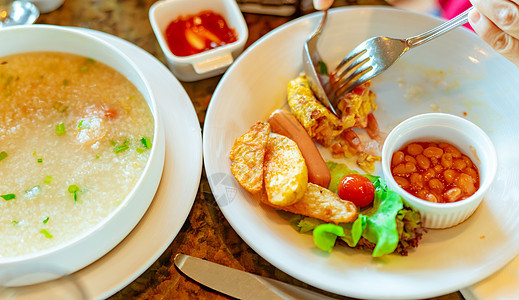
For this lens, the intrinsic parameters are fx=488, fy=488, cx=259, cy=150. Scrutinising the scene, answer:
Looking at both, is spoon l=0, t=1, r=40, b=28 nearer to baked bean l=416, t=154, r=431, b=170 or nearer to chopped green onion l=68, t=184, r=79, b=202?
chopped green onion l=68, t=184, r=79, b=202

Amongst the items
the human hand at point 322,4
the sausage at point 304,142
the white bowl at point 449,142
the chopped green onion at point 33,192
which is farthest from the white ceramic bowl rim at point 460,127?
the chopped green onion at point 33,192

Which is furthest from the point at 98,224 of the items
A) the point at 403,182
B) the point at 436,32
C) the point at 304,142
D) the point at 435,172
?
the point at 436,32

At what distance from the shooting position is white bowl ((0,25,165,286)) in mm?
1292

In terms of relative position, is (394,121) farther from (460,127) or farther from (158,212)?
(158,212)

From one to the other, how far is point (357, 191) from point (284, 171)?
25cm

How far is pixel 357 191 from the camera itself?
62.6 inches

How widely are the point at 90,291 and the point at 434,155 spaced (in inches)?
46.8

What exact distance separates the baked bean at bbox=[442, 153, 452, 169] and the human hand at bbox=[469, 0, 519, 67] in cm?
39

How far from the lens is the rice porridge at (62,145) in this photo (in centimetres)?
144

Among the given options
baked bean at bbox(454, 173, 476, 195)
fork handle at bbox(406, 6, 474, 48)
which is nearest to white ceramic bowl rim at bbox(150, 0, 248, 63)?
fork handle at bbox(406, 6, 474, 48)

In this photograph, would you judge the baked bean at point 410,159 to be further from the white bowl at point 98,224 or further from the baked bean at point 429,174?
the white bowl at point 98,224

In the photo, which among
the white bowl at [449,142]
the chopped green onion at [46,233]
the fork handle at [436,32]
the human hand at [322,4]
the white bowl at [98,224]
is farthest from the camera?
the human hand at [322,4]

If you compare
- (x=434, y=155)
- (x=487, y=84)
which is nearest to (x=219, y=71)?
(x=434, y=155)

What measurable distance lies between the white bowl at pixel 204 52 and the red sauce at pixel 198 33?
0.02 metres
